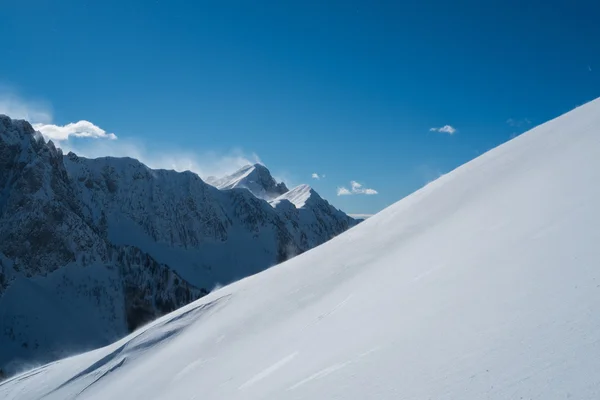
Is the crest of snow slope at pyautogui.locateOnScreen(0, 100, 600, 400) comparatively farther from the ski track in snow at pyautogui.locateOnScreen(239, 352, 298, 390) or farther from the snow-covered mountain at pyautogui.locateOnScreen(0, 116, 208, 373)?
the snow-covered mountain at pyautogui.locateOnScreen(0, 116, 208, 373)

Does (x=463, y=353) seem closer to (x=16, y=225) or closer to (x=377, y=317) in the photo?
(x=377, y=317)

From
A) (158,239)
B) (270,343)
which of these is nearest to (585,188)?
(270,343)

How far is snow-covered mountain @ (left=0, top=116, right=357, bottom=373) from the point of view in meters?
67.6

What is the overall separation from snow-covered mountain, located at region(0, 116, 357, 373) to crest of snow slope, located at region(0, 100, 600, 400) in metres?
61.2

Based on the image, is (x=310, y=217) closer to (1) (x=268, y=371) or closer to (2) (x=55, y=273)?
(2) (x=55, y=273)

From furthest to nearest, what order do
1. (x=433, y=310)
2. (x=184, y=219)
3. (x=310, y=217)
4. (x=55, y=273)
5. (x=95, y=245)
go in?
(x=310, y=217) < (x=184, y=219) < (x=95, y=245) < (x=55, y=273) < (x=433, y=310)

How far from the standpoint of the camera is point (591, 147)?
383 inches

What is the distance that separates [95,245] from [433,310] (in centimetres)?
9379

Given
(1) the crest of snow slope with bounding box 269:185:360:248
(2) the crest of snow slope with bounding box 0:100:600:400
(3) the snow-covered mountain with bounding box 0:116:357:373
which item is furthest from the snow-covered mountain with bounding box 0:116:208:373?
(1) the crest of snow slope with bounding box 269:185:360:248

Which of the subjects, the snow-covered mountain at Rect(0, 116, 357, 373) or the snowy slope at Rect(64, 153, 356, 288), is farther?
the snowy slope at Rect(64, 153, 356, 288)

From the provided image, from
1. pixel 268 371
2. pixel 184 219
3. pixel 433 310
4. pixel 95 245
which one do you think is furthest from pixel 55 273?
pixel 433 310

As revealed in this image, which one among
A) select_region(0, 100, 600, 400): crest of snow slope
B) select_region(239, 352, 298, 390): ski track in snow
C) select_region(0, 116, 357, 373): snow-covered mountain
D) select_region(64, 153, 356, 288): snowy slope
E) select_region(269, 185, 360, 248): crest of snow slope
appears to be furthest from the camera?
select_region(269, 185, 360, 248): crest of snow slope

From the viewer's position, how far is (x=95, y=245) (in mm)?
84562

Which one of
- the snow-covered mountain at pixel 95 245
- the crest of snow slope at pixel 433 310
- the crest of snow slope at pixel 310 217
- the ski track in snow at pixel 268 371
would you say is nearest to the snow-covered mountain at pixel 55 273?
the snow-covered mountain at pixel 95 245
